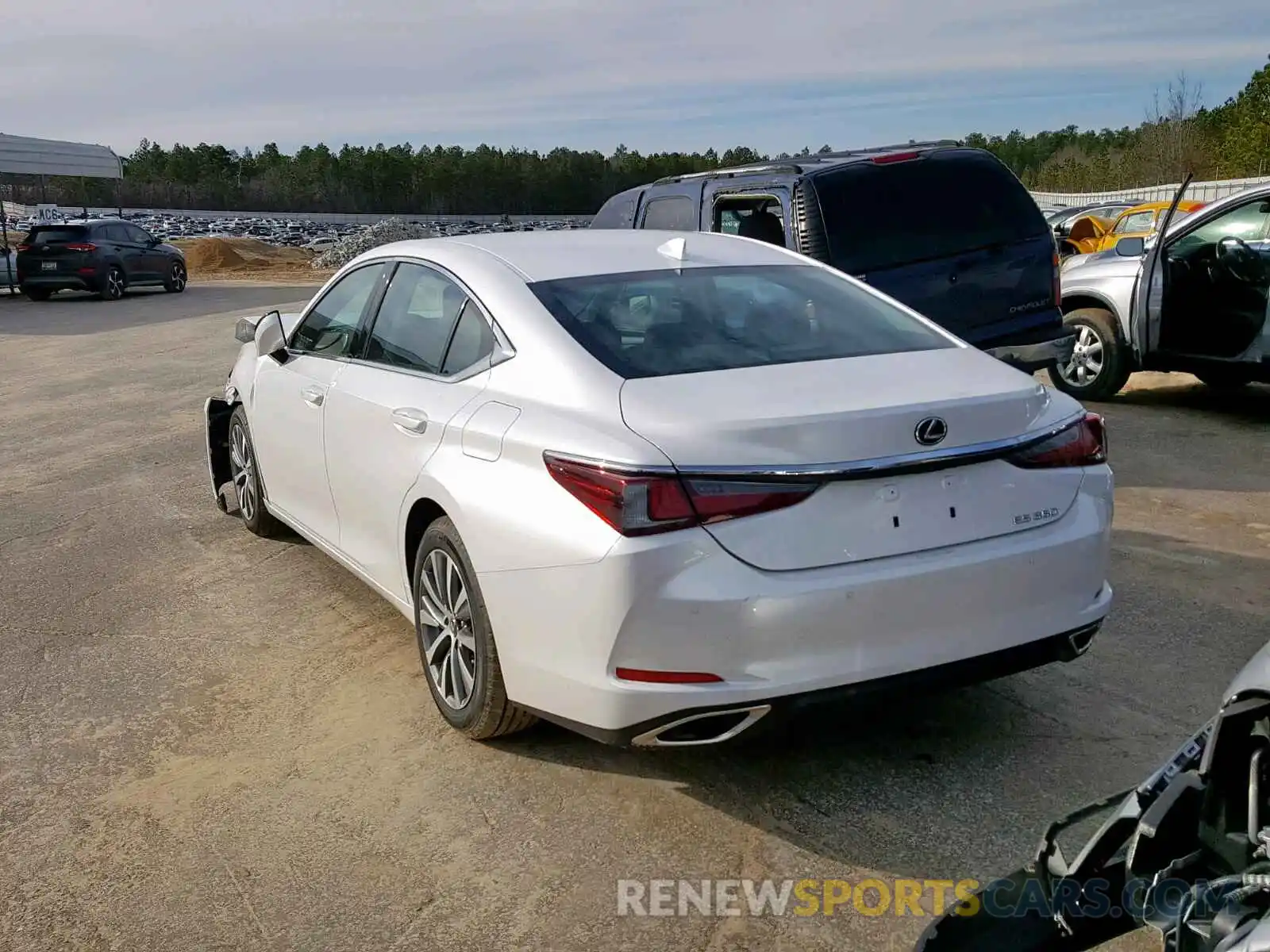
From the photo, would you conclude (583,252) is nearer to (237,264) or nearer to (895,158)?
(895,158)

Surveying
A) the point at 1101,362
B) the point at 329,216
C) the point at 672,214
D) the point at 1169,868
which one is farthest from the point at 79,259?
the point at 329,216

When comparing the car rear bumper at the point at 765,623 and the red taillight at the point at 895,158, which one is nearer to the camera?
the car rear bumper at the point at 765,623

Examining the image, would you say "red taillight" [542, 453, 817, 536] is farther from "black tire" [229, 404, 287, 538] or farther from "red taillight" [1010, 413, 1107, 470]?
"black tire" [229, 404, 287, 538]

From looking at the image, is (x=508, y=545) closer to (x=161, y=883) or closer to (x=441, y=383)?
(x=441, y=383)

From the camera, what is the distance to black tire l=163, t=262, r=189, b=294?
91.6ft

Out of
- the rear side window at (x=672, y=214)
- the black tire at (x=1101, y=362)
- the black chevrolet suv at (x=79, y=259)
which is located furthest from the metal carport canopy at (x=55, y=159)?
the black tire at (x=1101, y=362)

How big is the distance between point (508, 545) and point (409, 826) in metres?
0.85

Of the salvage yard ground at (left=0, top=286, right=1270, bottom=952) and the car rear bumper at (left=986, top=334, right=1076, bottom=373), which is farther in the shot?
the car rear bumper at (left=986, top=334, right=1076, bottom=373)

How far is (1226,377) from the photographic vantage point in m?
9.62

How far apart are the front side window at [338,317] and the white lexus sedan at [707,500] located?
697 mm

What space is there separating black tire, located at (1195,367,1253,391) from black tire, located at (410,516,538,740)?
698 centimetres

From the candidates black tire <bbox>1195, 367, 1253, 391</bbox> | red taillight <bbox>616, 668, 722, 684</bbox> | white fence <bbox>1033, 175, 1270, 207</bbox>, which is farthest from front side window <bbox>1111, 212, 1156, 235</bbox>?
red taillight <bbox>616, 668, 722, 684</bbox>

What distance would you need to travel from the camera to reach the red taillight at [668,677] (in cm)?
321

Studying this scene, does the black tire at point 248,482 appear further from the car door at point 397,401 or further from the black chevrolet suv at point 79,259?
the black chevrolet suv at point 79,259
